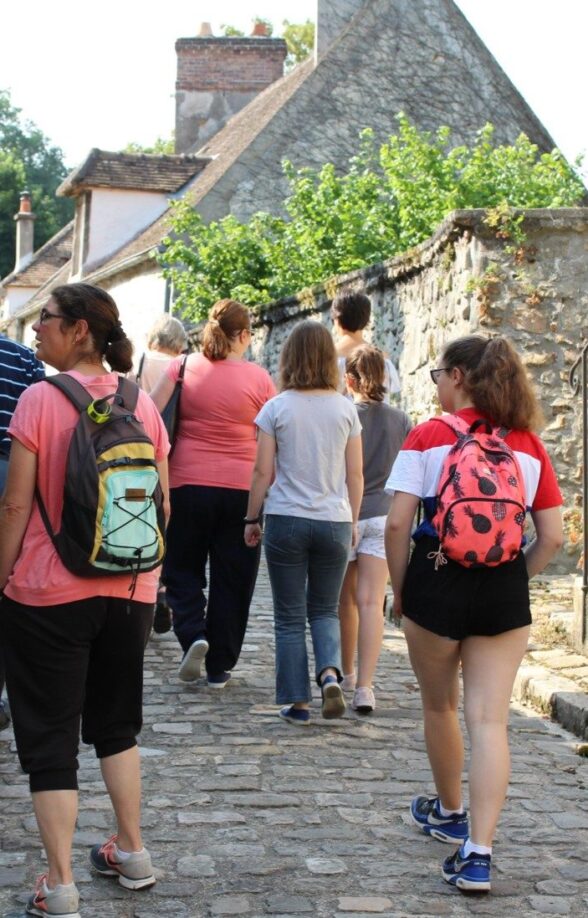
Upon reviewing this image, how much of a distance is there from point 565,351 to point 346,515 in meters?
5.01

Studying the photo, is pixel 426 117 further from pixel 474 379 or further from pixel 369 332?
pixel 474 379

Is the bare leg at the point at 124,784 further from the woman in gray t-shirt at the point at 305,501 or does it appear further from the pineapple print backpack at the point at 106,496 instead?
the woman in gray t-shirt at the point at 305,501

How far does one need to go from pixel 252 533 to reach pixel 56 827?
3033 mm

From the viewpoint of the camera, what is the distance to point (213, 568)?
23.9ft

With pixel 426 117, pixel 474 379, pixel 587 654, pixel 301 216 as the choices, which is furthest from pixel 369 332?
pixel 426 117

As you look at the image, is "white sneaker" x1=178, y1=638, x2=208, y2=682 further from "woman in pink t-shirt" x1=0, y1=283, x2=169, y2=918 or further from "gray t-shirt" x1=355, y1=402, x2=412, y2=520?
"woman in pink t-shirt" x1=0, y1=283, x2=169, y2=918

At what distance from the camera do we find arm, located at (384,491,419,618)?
14.8 feet

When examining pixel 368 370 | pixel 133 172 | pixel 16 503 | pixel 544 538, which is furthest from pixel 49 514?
pixel 133 172

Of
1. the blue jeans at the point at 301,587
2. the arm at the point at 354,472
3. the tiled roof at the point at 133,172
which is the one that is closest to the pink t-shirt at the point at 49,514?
the blue jeans at the point at 301,587

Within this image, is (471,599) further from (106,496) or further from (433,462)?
(106,496)

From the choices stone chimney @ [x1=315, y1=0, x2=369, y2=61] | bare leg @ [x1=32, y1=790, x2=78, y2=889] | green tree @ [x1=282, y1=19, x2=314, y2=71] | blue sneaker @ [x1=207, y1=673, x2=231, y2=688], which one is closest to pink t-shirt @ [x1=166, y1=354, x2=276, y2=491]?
blue sneaker @ [x1=207, y1=673, x2=231, y2=688]

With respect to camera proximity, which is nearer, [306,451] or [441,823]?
[441,823]

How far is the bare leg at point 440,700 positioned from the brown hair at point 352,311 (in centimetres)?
331

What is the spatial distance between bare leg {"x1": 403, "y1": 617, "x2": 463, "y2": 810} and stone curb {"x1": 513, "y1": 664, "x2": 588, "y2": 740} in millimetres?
1950
